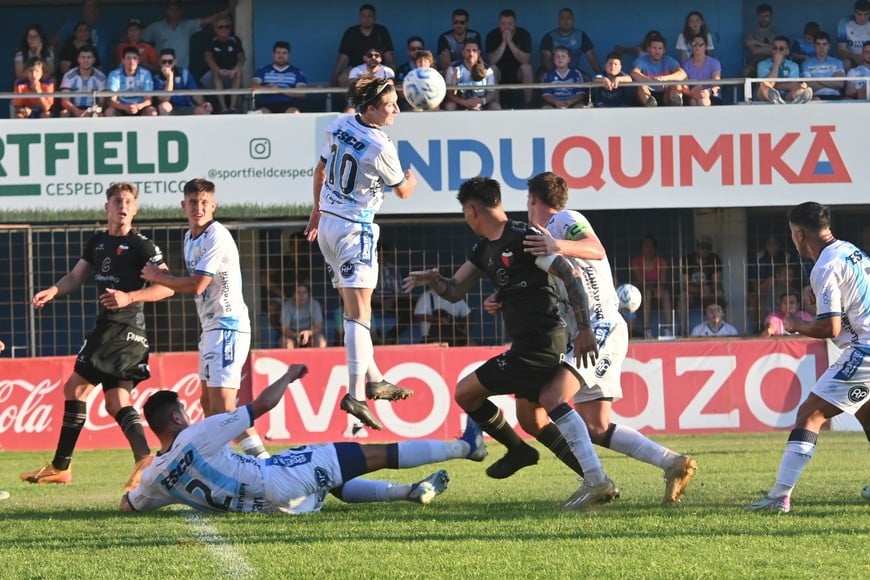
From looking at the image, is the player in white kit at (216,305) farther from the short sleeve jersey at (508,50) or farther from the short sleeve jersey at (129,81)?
the short sleeve jersey at (508,50)

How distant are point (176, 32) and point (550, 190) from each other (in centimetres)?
1340

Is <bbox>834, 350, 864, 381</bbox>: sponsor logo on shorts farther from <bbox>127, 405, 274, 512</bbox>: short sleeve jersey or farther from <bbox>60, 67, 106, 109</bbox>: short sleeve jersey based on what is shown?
<bbox>60, 67, 106, 109</bbox>: short sleeve jersey

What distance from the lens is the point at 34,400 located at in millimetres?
16281

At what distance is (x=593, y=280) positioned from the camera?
8.60m

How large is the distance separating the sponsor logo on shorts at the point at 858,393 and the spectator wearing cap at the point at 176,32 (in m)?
14.7

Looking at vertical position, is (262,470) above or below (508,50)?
below

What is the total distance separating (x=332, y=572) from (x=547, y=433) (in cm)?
293

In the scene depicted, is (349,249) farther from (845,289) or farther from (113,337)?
(845,289)

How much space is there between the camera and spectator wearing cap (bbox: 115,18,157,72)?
764 inches

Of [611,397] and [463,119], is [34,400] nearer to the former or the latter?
[463,119]

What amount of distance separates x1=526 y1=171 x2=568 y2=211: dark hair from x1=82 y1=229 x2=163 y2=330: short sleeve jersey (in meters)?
3.17

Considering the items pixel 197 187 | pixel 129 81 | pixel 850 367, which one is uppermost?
pixel 129 81

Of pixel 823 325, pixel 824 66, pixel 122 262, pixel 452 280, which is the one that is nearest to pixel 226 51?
pixel 824 66

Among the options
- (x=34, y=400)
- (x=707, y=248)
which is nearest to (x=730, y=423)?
(x=707, y=248)
